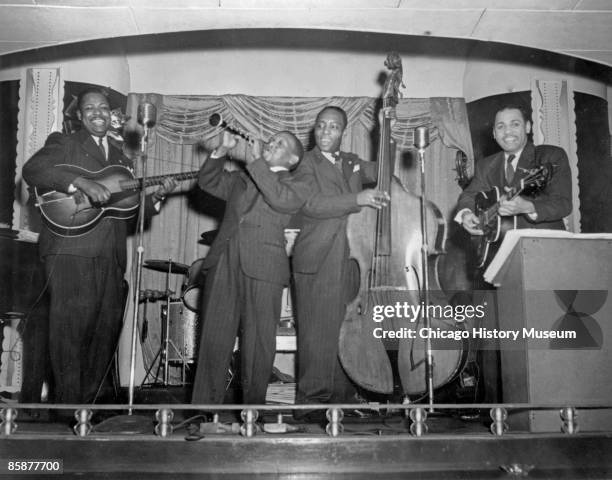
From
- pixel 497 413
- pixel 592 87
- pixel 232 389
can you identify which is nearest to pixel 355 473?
pixel 497 413

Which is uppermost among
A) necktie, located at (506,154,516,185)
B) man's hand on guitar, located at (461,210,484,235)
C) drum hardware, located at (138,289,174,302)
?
necktie, located at (506,154,516,185)

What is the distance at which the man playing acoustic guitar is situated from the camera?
4.05m

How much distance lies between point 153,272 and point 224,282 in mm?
2761

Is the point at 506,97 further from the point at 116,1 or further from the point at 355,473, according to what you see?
the point at 355,473

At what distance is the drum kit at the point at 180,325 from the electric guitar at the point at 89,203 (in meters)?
1.19

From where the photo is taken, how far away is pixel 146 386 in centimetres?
529

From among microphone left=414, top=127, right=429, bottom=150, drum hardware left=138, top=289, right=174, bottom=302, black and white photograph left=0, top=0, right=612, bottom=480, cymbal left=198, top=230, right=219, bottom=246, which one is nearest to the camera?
black and white photograph left=0, top=0, right=612, bottom=480

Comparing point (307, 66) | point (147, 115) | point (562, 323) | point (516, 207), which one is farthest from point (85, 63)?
point (562, 323)

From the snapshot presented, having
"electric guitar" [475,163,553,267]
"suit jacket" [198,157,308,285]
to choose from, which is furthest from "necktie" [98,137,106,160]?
"electric guitar" [475,163,553,267]

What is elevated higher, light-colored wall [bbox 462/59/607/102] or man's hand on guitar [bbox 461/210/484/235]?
light-colored wall [bbox 462/59/607/102]

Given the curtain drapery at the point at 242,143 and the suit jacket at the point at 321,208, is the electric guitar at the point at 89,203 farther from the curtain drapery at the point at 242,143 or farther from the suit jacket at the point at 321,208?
the curtain drapery at the point at 242,143

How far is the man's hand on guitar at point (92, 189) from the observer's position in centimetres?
414

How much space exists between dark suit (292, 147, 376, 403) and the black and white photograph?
13mm

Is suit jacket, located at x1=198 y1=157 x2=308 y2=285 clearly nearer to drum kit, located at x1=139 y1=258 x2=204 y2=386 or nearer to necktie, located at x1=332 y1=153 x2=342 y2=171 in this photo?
necktie, located at x1=332 y1=153 x2=342 y2=171
